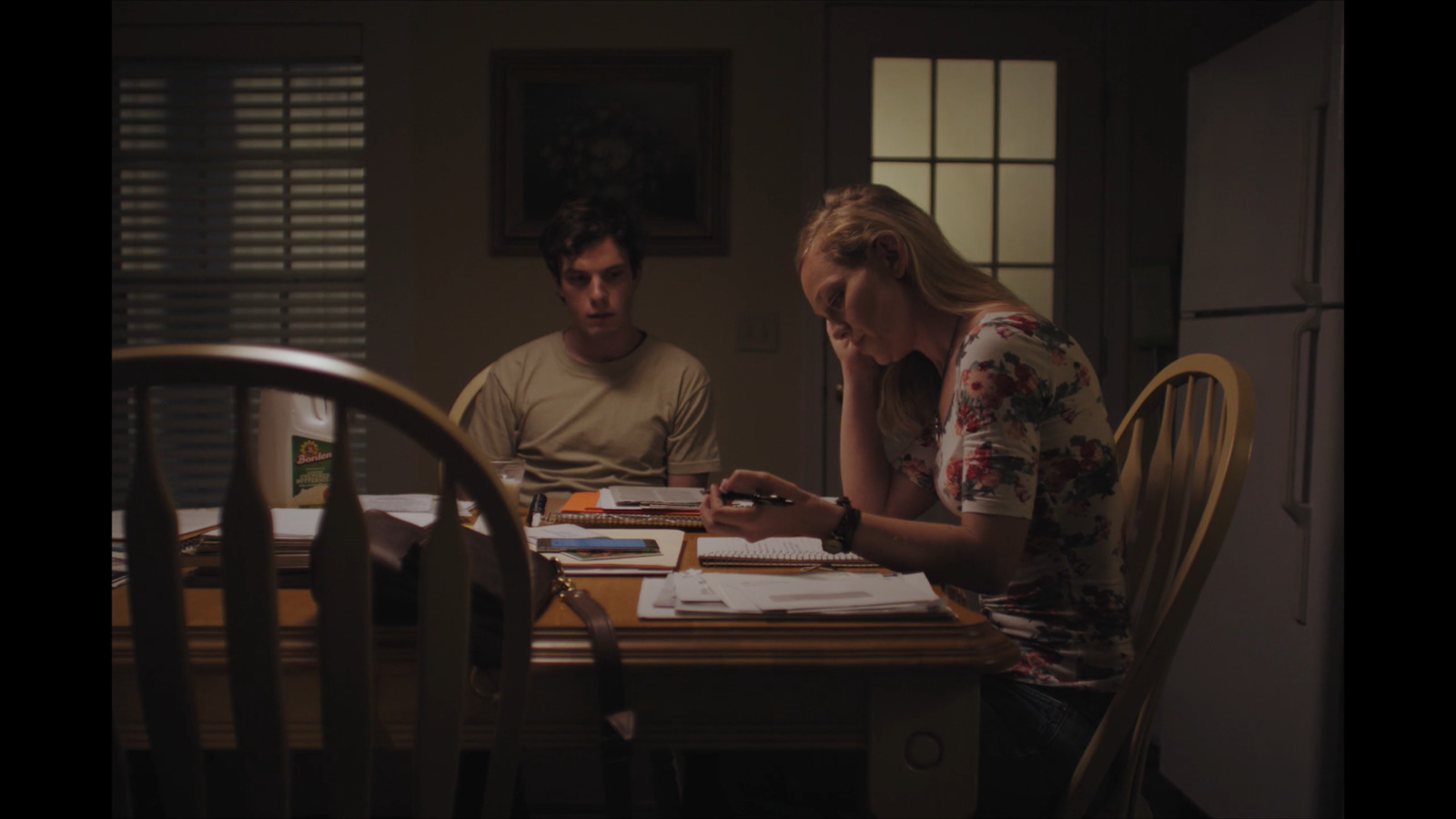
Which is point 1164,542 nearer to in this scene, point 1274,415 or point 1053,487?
point 1053,487

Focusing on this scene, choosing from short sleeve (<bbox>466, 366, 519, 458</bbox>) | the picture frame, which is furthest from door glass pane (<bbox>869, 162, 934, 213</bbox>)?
short sleeve (<bbox>466, 366, 519, 458</bbox>)

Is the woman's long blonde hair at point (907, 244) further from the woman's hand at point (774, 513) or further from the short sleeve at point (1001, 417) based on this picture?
the woman's hand at point (774, 513)

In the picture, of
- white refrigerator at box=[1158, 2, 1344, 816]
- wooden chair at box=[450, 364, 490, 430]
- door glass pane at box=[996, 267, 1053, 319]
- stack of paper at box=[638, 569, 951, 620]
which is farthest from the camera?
door glass pane at box=[996, 267, 1053, 319]

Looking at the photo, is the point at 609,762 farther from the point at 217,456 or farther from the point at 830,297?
the point at 217,456

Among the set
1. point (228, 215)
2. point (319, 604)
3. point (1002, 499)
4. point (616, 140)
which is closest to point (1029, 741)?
point (1002, 499)

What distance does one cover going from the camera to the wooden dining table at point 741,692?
807mm

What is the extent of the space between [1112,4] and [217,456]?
316 centimetres

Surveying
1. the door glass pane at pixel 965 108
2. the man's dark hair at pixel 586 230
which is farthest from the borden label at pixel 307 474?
the door glass pane at pixel 965 108

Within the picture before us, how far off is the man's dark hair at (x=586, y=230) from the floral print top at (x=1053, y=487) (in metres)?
1.39

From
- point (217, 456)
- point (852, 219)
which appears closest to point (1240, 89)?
point (852, 219)

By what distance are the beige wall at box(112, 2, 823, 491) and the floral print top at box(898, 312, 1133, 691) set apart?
1.91 m

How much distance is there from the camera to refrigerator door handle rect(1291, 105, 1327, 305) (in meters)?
1.86

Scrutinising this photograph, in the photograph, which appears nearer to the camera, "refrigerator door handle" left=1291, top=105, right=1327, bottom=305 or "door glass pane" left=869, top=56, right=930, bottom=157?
"refrigerator door handle" left=1291, top=105, right=1327, bottom=305

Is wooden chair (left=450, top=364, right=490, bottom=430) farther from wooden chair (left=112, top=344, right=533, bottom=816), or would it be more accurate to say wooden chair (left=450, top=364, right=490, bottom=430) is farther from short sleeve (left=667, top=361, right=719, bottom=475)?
wooden chair (left=112, top=344, right=533, bottom=816)
